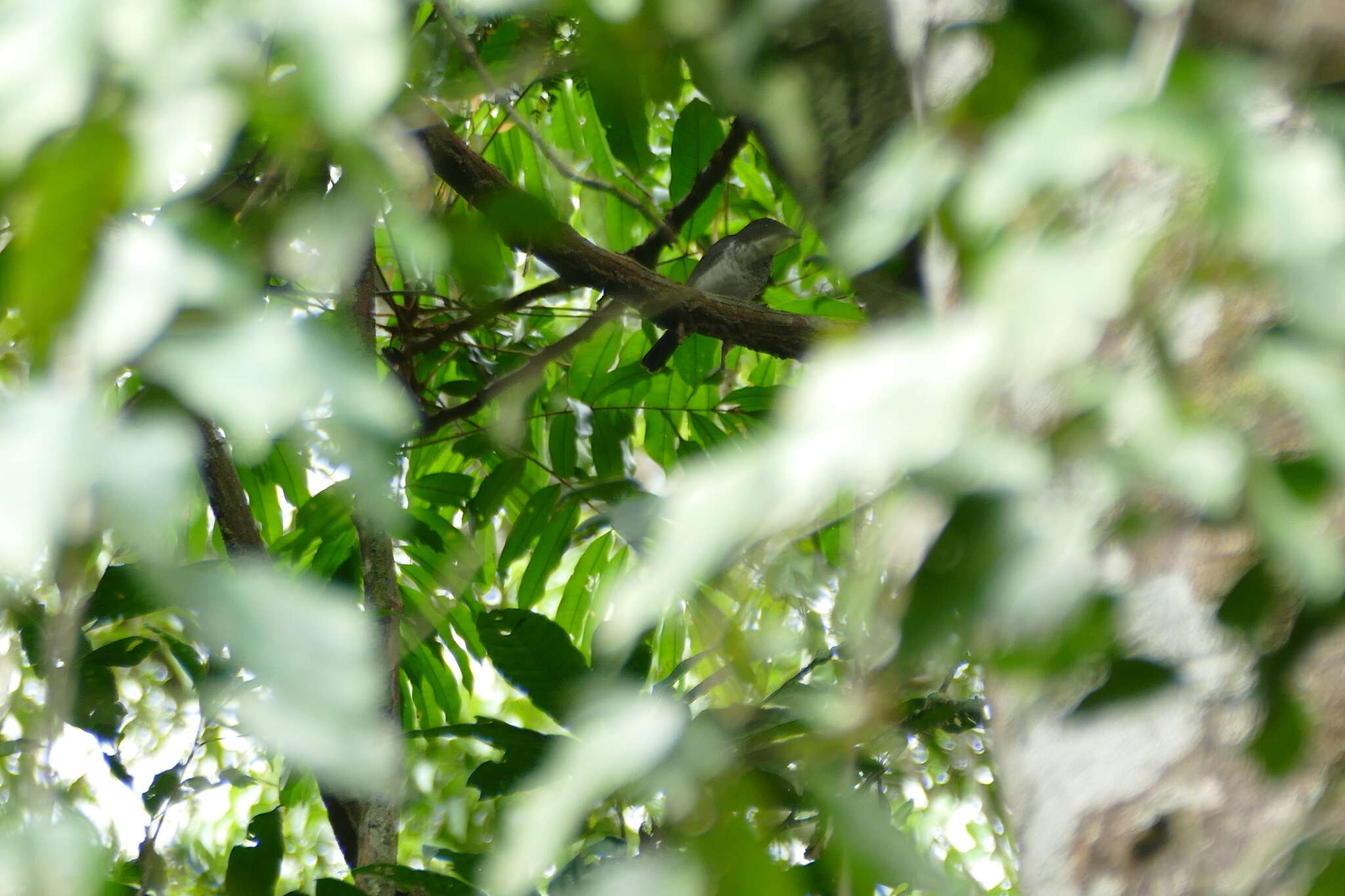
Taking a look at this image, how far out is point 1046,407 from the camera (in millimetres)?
504

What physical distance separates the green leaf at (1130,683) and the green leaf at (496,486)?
4.32 feet

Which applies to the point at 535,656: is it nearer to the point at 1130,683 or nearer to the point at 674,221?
the point at 1130,683

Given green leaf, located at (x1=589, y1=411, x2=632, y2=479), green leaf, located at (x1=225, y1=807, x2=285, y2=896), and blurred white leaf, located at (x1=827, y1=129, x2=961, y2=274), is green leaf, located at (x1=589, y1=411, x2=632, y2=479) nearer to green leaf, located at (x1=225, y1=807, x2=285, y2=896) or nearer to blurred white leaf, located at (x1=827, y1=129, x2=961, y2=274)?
green leaf, located at (x1=225, y1=807, x2=285, y2=896)

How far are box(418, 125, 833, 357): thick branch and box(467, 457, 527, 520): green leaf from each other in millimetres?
303

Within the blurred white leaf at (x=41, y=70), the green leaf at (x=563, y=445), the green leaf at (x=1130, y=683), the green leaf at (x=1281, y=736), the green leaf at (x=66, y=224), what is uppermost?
the blurred white leaf at (x=41, y=70)

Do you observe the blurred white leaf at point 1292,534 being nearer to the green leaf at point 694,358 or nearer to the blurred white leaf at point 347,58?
the blurred white leaf at point 347,58

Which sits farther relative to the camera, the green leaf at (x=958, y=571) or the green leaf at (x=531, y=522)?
the green leaf at (x=531, y=522)

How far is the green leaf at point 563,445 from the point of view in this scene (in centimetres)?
184

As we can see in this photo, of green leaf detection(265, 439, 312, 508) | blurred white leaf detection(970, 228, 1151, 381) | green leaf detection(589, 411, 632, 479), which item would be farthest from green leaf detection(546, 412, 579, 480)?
blurred white leaf detection(970, 228, 1151, 381)

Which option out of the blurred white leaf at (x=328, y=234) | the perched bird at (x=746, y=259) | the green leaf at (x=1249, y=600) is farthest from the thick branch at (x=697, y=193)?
the green leaf at (x=1249, y=600)

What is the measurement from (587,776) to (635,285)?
4.30ft

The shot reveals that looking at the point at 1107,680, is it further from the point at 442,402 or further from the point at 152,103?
the point at 442,402

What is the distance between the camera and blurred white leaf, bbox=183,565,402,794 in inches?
12.4

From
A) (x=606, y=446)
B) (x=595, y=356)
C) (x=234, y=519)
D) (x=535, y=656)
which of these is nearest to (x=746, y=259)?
(x=595, y=356)
